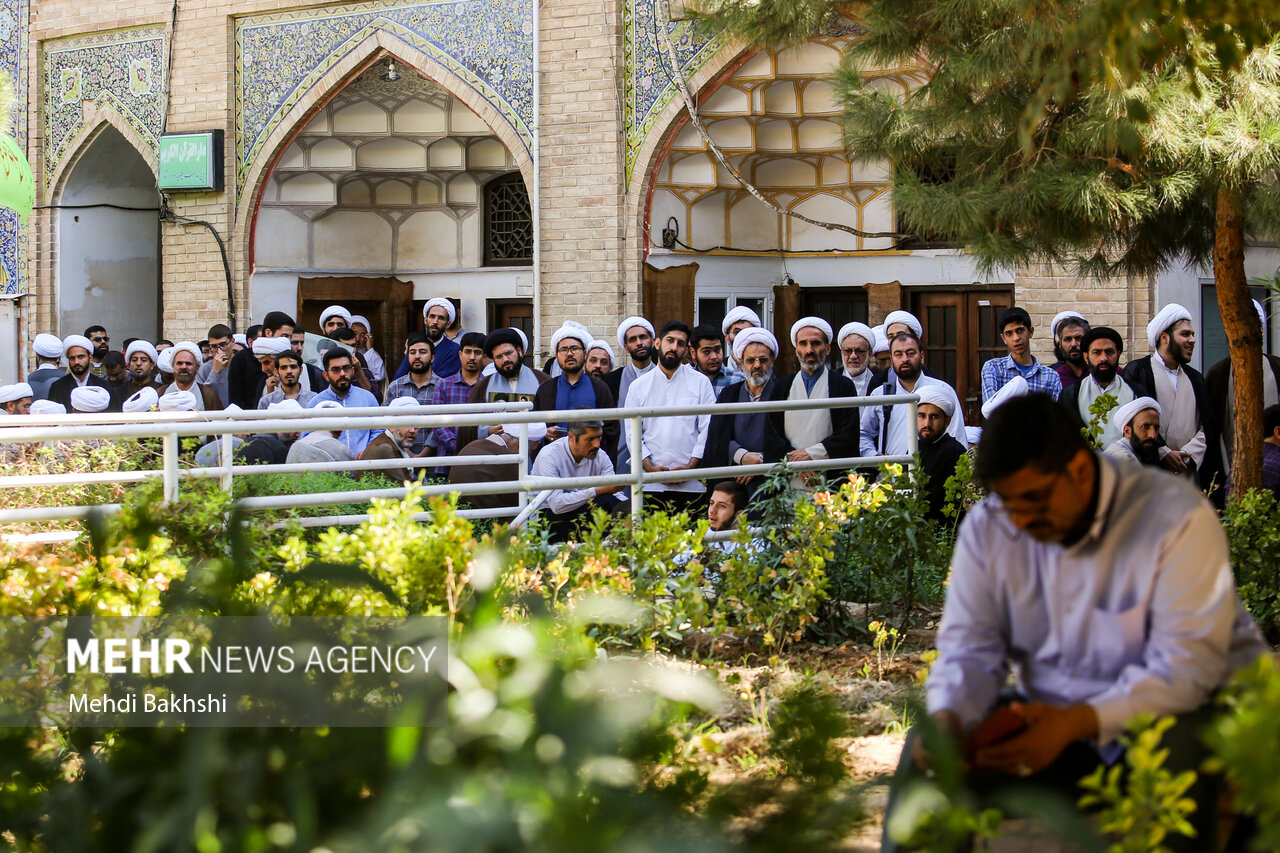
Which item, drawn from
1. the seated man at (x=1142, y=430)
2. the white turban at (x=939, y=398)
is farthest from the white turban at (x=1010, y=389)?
the seated man at (x=1142, y=430)

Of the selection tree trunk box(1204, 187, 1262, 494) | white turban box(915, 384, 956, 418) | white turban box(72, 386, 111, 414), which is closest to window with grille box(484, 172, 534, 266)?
white turban box(72, 386, 111, 414)

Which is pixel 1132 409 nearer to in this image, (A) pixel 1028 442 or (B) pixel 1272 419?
(B) pixel 1272 419

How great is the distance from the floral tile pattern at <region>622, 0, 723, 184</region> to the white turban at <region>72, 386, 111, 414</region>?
4661 mm

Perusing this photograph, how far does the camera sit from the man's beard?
6613mm

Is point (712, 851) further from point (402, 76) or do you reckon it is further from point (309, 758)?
point (402, 76)

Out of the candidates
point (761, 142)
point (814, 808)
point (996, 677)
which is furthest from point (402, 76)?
point (814, 808)

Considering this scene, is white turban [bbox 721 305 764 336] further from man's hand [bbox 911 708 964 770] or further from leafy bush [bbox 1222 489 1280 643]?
man's hand [bbox 911 708 964 770]

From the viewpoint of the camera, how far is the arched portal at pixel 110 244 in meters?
14.2

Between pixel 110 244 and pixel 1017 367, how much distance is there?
36.3 ft

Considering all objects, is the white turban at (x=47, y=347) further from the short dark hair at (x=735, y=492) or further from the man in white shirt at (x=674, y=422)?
the short dark hair at (x=735, y=492)

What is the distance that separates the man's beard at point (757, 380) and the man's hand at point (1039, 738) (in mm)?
4625

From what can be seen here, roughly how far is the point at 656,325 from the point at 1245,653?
9977 millimetres

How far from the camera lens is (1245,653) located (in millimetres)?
2152

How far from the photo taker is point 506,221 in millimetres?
14430
